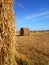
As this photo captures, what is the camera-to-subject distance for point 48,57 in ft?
32.8

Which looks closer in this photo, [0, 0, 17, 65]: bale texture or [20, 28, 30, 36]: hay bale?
[0, 0, 17, 65]: bale texture

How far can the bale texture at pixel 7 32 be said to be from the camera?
225 inches

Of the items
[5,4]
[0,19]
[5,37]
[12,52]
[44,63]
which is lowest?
[44,63]

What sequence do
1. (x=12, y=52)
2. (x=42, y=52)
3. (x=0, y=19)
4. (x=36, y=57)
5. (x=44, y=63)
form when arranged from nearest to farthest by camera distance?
(x=0, y=19)
(x=12, y=52)
(x=44, y=63)
(x=36, y=57)
(x=42, y=52)

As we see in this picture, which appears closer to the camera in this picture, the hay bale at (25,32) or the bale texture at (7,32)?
the bale texture at (7,32)

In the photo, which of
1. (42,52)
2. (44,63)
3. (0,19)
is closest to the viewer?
(0,19)

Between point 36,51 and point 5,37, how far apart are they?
17.3ft

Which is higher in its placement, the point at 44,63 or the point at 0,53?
the point at 0,53

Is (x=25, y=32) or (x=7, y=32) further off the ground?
(x=7, y=32)

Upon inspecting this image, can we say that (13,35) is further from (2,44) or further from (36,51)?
(36,51)

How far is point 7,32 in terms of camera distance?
595 cm

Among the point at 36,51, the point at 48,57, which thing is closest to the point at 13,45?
the point at 48,57

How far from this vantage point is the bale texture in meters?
5.71

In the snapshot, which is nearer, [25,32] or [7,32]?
[7,32]
